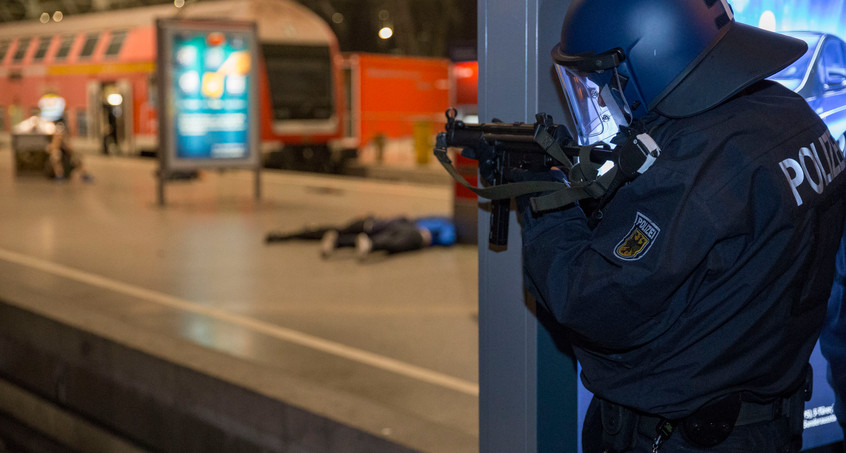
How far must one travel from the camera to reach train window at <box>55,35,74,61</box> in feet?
77.4

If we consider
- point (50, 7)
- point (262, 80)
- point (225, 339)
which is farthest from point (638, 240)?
point (50, 7)

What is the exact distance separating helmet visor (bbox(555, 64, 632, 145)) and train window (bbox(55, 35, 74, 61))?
23850 millimetres

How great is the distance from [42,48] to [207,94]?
1498 cm

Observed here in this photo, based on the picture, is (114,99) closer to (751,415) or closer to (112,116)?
(112,116)

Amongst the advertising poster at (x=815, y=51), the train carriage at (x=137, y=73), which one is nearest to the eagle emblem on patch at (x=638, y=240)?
Result: the advertising poster at (x=815, y=51)

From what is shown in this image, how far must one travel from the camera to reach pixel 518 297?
88.0 inches

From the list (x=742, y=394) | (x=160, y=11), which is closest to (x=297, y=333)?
(x=742, y=394)

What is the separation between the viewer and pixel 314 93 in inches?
731

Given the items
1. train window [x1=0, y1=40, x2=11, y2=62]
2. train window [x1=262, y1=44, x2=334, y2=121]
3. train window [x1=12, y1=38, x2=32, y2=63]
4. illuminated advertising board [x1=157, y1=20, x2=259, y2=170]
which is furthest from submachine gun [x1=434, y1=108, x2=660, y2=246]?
train window [x1=0, y1=40, x2=11, y2=62]

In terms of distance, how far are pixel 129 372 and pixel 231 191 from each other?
9.79 meters

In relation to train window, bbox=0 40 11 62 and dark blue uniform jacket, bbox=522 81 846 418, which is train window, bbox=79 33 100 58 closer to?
train window, bbox=0 40 11 62

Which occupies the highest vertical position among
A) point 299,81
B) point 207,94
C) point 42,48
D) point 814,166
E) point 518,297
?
point 42,48

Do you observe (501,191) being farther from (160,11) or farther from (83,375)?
(160,11)

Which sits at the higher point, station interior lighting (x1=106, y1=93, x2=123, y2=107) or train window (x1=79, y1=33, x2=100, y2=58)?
train window (x1=79, y1=33, x2=100, y2=58)
